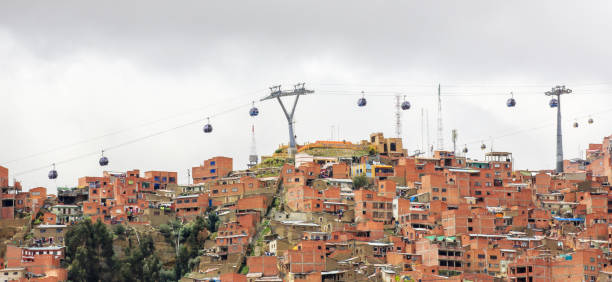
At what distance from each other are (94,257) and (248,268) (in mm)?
11871

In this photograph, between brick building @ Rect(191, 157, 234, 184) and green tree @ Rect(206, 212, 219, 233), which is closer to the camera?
green tree @ Rect(206, 212, 219, 233)

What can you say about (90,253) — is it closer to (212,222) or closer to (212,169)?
(212,222)

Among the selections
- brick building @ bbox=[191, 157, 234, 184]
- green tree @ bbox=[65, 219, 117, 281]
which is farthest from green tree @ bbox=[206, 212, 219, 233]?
brick building @ bbox=[191, 157, 234, 184]

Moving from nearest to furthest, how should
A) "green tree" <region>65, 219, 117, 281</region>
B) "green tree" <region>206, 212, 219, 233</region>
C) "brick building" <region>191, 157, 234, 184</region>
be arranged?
"green tree" <region>65, 219, 117, 281</region>, "green tree" <region>206, 212, 219, 233</region>, "brick building" <region>191, 157, 234, 184</region>

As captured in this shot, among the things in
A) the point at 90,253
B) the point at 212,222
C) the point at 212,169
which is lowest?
the point at 90,253

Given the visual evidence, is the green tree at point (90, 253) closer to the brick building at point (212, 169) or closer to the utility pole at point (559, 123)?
the brick building at point (212, 169)

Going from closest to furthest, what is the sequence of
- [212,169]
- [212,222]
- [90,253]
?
1. [90,253]
2. [212,222]
3. [212,169]

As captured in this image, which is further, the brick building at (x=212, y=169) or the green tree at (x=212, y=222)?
the brick building at (x=212, y=169)

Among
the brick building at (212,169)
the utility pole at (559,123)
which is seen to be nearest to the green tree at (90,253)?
the brick building at (212,169)

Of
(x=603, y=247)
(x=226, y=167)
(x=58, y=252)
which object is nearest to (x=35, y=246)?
(x=58, y=252)

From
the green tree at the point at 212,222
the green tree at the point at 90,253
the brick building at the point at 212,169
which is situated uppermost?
the brick building at the point at 212,169

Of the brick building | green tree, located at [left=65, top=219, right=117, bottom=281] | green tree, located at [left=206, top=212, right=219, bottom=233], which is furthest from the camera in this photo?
the brick building

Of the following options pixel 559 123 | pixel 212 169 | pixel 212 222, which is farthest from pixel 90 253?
pixel 559 123

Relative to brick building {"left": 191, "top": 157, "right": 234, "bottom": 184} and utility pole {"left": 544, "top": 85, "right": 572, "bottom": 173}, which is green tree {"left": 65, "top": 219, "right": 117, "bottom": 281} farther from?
utility pole {"left": 544, "top": 85, "right": 572, "bottom": 173}
